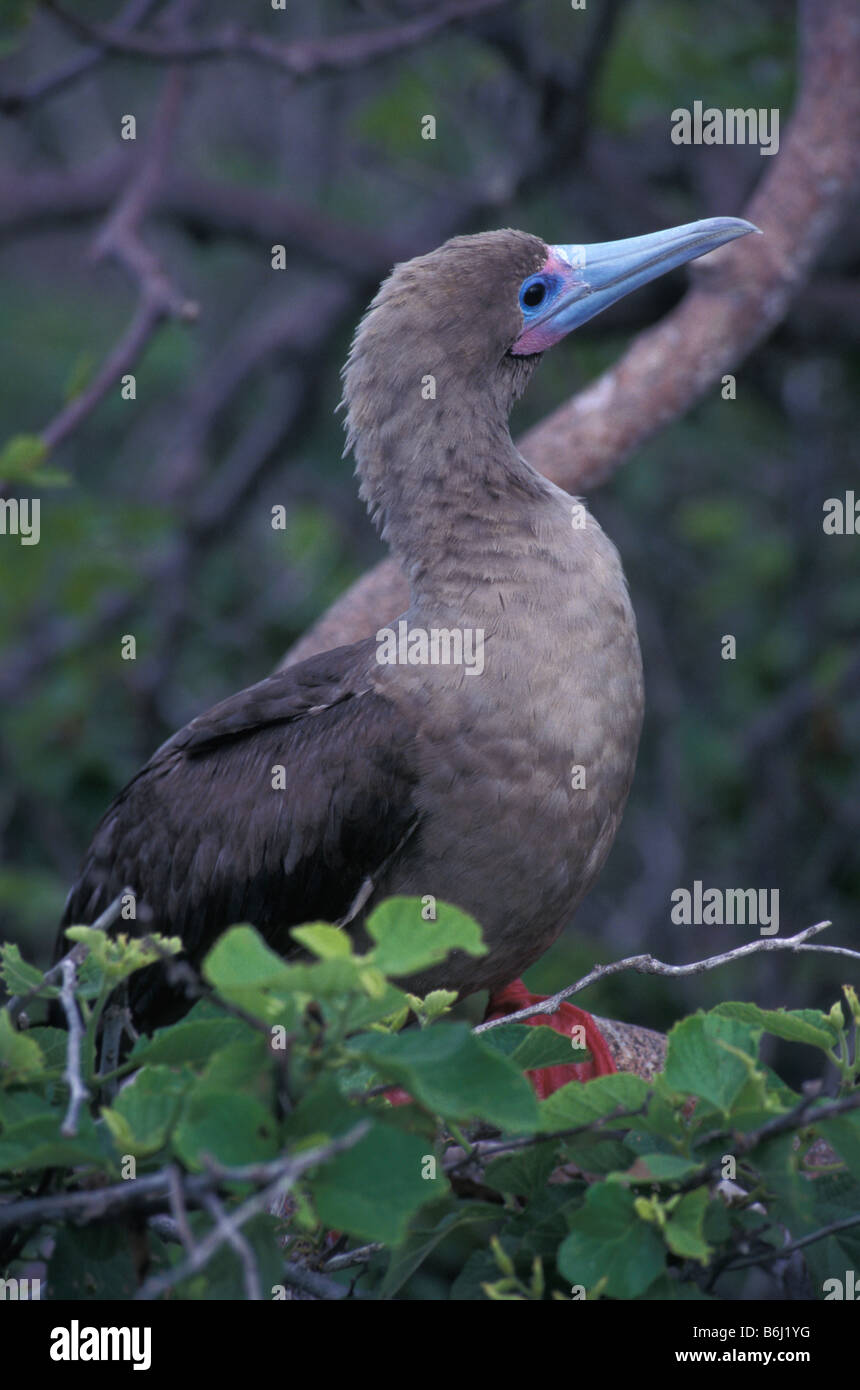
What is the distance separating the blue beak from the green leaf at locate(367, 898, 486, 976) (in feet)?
9.26

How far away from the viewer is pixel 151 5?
6789 millimetres

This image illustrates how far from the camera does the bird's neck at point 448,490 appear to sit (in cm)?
427

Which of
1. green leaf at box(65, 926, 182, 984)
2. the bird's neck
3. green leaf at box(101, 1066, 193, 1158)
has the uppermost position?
the bird's neck

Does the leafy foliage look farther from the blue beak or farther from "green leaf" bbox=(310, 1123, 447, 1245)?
the blue beak

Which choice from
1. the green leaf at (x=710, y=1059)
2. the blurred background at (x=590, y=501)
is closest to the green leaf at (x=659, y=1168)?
the green leaf at (x=710, y=1059)

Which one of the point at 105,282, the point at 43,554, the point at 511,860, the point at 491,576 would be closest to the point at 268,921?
the point at 511,860

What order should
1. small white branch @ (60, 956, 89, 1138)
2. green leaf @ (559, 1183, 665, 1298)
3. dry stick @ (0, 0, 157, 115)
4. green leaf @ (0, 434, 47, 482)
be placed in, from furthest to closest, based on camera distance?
dry stick @ (0, 0, 157, 115) < green leaf @ (0, 434, 47, 482) < green leaf @ (559, 1183, 665, 1298) < small white branch @ (60, 956, 89, 1138)

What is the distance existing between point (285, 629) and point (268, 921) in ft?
12.1

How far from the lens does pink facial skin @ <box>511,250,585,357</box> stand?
15.4 feet

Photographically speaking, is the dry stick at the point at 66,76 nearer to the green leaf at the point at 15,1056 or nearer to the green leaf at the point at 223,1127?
the green leaf at the point at 15,1056

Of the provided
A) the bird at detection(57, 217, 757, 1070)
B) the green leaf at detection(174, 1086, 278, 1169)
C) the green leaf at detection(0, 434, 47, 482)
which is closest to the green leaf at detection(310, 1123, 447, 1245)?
the green leaf at detection(174, 1086, 278, 1169)

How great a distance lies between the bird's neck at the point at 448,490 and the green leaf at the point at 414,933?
6.70ft

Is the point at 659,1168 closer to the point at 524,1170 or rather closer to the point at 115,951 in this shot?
the point at 524,1170

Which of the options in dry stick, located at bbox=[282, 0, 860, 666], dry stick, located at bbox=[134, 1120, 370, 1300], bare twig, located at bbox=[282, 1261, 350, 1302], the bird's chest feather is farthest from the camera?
dry stick, located at bbox=[282, 0, 860, 666]
